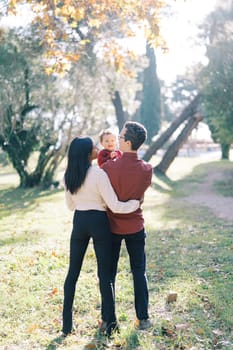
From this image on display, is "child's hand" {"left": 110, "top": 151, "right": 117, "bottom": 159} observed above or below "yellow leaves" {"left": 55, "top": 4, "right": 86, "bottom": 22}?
below

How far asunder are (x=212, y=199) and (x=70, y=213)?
5.47m

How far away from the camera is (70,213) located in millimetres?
12469

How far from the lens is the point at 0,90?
16172 millimetres

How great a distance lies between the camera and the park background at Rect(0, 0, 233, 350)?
4504 millimetres

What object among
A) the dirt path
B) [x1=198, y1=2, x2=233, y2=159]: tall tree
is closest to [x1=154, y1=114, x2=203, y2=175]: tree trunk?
the dirt path

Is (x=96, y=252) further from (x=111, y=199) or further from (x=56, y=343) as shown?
(x=56, y=343)

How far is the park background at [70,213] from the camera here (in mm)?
4504

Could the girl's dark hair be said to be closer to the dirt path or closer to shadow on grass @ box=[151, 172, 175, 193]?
the dirt path

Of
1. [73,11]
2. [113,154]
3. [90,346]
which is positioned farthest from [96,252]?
[73,11]

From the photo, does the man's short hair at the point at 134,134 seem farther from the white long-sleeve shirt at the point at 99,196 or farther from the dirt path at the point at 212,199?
the dirt path at the point at 212,199

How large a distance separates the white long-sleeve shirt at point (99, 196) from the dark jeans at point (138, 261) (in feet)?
0.99

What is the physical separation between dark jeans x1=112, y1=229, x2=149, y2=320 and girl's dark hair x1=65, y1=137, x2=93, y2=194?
61 cm

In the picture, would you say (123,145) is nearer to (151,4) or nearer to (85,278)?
(85,278)

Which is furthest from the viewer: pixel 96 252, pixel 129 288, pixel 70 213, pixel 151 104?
pixel 151 104
